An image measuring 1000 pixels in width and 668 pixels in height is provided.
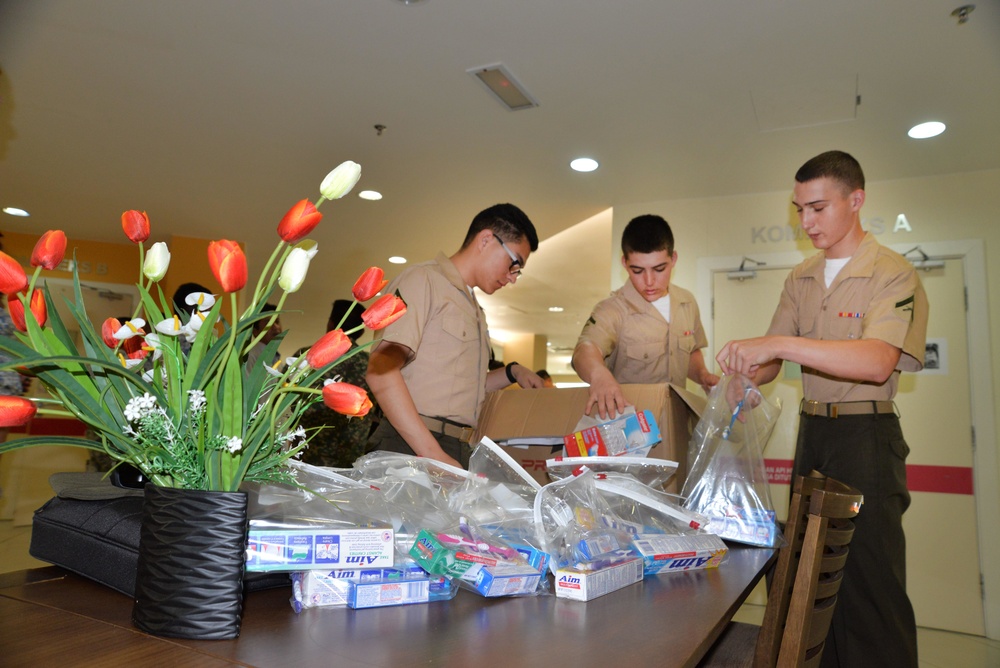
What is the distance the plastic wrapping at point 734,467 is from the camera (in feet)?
4.49

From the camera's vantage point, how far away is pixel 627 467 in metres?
1.32

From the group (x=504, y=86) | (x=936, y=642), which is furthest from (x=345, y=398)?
(x=936, y=642)

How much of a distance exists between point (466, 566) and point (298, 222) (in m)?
0.45

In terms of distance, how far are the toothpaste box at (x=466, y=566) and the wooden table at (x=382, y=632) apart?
0.07 feet

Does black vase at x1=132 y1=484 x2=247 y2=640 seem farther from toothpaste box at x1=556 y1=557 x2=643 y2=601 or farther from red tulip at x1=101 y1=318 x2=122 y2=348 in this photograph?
toothpaste box at x1=556 y1=557 x2=643 y2=601

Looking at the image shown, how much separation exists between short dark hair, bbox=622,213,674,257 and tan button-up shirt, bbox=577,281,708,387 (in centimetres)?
18

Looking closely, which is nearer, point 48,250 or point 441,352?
point 48,250

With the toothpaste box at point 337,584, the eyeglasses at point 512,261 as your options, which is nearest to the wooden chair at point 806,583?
the toothpaste box at point 337,584

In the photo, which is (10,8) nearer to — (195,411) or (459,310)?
(459,310)

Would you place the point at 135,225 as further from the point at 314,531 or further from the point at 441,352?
the point at 441,352

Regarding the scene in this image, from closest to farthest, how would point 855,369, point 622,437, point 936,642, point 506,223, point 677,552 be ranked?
point 677,552, point 622,437, point 855,369, point 506,223, point 936,642

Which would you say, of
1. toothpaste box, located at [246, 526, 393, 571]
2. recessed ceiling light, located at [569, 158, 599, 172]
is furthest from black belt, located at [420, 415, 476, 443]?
recessed ceiling light, located at [569, 158, 599, 172]

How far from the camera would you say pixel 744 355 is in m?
1.69

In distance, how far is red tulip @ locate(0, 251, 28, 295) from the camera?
68 cm
